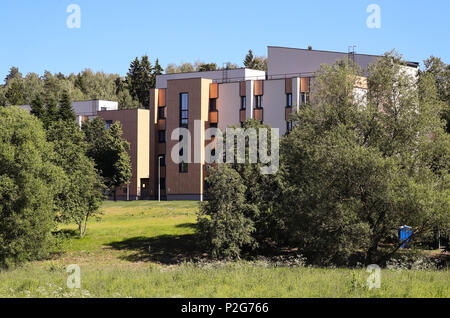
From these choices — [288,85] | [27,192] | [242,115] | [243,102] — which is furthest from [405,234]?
[243,102]

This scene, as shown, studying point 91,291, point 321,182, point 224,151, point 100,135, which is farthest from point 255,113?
point 91,291

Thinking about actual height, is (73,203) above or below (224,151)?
below

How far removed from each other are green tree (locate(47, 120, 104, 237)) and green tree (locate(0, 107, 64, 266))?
578 cm

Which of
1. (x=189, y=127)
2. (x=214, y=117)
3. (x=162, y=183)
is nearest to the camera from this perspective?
(x=214, y=117)

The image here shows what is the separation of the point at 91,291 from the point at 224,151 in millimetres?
26131

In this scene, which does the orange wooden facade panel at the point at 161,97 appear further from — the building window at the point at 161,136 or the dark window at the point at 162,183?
the dark window at the point at 162,183

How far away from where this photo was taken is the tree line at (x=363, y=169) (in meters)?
30.9

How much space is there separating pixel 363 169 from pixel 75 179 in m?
25.5

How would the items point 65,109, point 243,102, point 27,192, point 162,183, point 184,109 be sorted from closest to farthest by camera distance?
point 27,192 < point 243,102 < point 184,109 < point 162,183 < point 65,109

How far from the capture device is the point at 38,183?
37.9 m

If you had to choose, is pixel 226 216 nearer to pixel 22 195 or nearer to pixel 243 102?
pixel 22 195

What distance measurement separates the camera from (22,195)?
37.5m

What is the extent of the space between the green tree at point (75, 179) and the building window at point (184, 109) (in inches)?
1126
